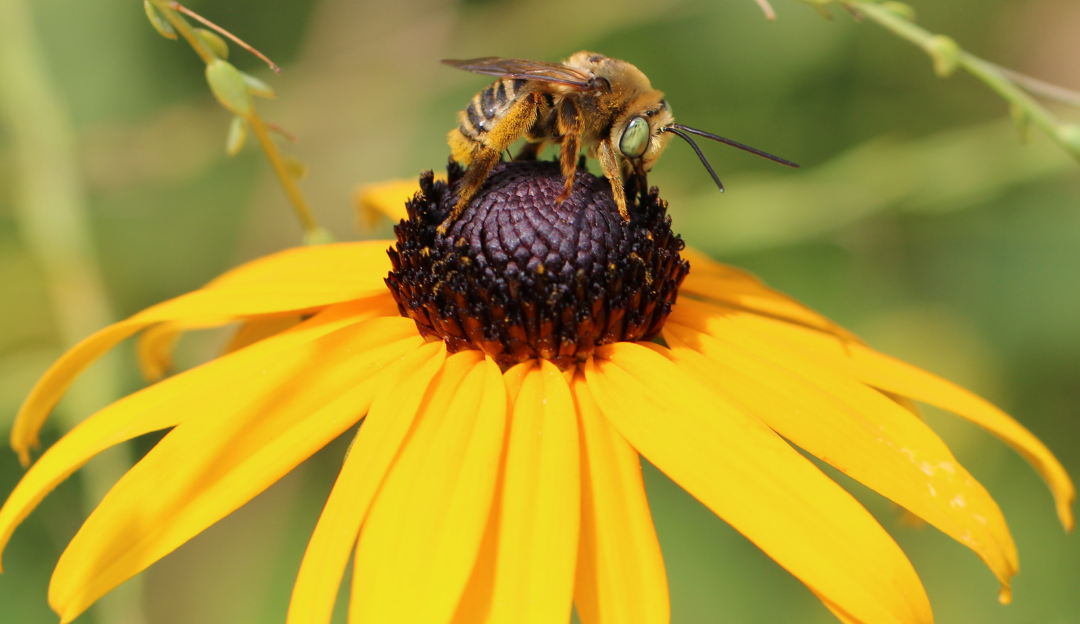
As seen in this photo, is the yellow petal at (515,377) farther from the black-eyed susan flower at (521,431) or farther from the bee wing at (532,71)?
the bee wing at (532,71)

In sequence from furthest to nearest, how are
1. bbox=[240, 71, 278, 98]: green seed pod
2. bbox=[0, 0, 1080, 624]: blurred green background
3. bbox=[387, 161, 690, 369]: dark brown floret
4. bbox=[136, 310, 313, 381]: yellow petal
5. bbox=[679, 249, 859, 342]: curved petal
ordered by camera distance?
1. bbox=[0, 0, 1080, 624]: blurred green background
2. bbox=[679, 249, 859, 342]: curved petal
3. bbox=[136, 310, 313, 381]: yellow petal
4. bbox=[387, 161, 690, 369]: dark brown floret
5. bbox=[240, 71, 278, 98]: green seed pod

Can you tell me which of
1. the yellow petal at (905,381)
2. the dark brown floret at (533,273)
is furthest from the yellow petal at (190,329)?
the yellow petal at (905,381)

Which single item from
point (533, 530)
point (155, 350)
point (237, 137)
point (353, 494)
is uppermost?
point (237, 137)

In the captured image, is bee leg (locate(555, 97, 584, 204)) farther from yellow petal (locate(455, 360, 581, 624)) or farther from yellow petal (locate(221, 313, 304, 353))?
yellow petal (locate(221, 313, 304, 353))

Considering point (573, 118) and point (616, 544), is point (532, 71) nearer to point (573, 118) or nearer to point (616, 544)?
point (573, 118)

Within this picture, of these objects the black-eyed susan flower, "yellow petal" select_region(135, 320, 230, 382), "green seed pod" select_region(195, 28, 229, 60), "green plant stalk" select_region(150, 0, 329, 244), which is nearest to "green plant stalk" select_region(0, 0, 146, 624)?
"yellow petal" select_region(135, 320, 230, 382)

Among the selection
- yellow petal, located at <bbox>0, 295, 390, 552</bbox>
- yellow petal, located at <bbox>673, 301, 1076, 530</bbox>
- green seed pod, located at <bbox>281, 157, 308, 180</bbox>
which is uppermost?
green seed pod, located at <bbox>281, 157, 308, 180</bbox>

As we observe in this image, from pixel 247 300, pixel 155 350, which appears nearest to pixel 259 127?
pixel 247 300
